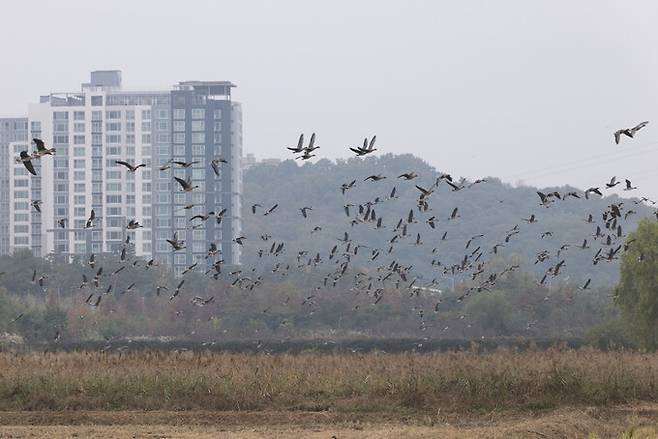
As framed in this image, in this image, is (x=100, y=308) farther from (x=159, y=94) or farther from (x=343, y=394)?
(x=159, y=94)

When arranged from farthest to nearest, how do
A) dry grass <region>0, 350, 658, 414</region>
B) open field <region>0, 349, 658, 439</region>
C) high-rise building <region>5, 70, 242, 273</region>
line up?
high-rise building <region>5, 70, 242, 273</region>, dry grass <region>0, 350, 658, 414</region>, open field <region>0, 349, 658, 439</region>

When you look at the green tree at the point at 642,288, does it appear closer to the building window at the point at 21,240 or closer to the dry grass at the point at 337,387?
the dry grass at the point at 337,387

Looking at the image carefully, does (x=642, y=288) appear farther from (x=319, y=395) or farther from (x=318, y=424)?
(x=318, y=424)

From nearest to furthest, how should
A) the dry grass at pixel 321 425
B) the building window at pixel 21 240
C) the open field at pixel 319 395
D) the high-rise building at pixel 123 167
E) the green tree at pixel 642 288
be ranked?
1. the dry grass at pixel 321 425
2. the open field at pixel 319 395
3. the green tree at pixel 642 288
4. the high-rise building at pixel 123 167
5. the building window at pixel 21 240

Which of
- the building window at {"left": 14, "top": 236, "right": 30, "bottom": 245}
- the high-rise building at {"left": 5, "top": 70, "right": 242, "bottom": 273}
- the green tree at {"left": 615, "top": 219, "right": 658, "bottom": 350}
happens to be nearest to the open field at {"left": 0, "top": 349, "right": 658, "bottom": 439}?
the green tree at {"left": 615, "top": 219, "right": 658, "bottom": 350}

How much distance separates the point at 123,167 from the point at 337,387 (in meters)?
157

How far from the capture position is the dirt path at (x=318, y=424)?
92.5 ft

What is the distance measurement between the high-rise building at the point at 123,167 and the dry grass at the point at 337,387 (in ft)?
481

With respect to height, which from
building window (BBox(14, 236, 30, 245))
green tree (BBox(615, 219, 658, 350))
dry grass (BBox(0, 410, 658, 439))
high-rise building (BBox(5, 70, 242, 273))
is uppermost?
high-rise building (BBox(5, 70, 242, 273))

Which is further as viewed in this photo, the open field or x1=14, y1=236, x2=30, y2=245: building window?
x1=14, y1=236, x2=30, y2=245: building window

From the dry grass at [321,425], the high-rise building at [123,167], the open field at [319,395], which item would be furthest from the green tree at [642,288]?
the high-rise building at [123,167]

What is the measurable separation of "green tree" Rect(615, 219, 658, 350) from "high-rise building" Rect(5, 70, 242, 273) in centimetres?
12035

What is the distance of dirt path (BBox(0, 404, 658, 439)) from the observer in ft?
92.5

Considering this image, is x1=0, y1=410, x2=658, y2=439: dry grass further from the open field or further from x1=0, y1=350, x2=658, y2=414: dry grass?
x1=0, y1=350, x2=658, y2=414: dry grass
